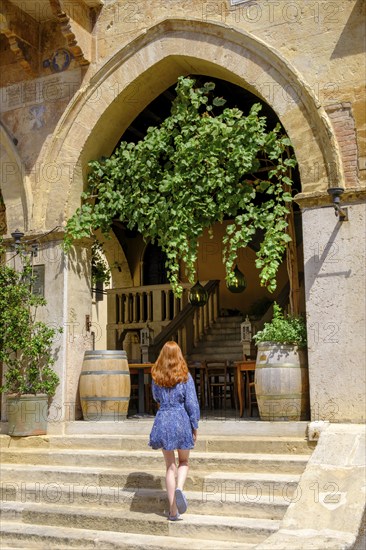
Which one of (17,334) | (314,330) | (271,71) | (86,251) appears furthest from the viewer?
(86,251)

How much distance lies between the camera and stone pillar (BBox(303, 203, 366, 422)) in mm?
7211

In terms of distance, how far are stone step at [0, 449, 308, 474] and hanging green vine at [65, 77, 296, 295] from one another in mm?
2009

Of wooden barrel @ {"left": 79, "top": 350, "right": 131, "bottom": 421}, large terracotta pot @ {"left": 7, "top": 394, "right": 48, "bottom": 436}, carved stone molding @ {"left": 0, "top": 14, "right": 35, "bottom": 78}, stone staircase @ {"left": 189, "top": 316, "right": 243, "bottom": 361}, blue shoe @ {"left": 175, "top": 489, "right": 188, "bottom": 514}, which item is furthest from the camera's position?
stone staircase @ {"left": 189, "top": 316, "right": 243, "bottom": 361}

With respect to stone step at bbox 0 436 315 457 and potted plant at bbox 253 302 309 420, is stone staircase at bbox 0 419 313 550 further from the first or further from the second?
potted plant at bbox 253 302 309 420

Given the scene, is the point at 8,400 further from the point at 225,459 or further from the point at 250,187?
the point at 250,187

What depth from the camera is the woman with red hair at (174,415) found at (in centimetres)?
611

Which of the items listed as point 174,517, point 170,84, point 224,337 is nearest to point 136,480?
point 174,517

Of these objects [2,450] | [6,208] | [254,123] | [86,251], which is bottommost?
[2,450]

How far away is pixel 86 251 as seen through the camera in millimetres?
9477

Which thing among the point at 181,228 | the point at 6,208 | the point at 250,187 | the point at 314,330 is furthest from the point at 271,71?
the point at 6,208

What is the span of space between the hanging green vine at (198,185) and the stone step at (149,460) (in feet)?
6.59

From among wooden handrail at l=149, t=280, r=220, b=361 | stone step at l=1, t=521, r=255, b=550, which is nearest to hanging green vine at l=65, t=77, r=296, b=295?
stone step at l=1, t=521, r=255, b=550

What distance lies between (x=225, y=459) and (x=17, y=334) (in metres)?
3.29

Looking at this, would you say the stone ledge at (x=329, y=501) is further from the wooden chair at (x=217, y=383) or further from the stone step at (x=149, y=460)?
the wooden chair at (x=217, y=383)
